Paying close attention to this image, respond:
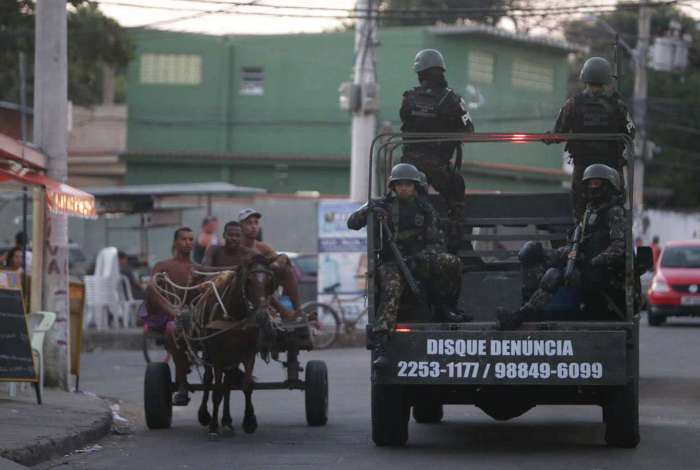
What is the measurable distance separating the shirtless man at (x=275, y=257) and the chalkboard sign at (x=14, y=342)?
7.81ft

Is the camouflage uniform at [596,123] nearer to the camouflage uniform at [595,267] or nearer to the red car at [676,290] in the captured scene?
the camouflage uniform at [595,267]

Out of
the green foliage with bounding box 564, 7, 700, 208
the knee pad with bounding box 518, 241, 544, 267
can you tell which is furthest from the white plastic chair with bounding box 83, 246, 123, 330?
the green foliage with bounding box 564, 7, 700, 208

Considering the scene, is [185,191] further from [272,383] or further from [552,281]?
[552,281]

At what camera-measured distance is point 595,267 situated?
11547mm

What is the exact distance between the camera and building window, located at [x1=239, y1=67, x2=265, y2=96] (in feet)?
175

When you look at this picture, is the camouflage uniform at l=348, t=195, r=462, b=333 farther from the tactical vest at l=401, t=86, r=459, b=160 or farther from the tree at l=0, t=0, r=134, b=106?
the tree at l=0, t=0, r=134, b=106

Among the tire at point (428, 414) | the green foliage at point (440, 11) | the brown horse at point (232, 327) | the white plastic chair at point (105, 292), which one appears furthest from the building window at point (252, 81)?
the brown horse at point (232, 327)

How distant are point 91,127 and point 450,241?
138ft

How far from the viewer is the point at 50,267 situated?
56.2ft

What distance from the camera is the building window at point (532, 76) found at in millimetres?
53688

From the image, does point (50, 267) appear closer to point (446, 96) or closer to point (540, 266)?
point (446, 96)

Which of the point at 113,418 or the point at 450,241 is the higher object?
the point at 450,241

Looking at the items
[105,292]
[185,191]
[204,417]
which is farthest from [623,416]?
[185,191]

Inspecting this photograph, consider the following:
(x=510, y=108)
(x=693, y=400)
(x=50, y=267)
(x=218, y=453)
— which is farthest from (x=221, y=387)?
(x=510, y=108)
